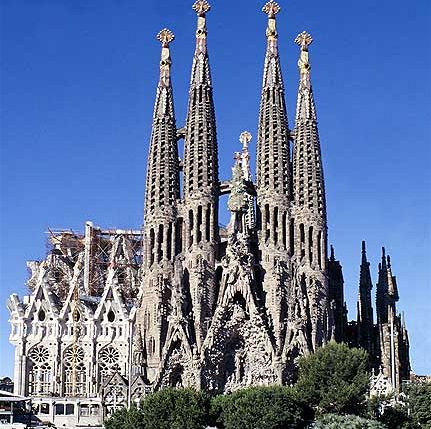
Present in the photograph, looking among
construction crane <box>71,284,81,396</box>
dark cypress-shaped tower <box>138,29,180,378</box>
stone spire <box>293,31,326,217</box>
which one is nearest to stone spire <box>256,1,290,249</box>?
stone spire <box>293,31,326,217</box>

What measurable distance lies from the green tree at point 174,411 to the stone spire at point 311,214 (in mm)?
20116

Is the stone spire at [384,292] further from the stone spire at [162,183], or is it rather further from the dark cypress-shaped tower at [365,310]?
the stone spire at [162,183]

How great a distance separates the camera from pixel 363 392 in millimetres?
68500

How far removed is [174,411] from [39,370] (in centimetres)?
3319

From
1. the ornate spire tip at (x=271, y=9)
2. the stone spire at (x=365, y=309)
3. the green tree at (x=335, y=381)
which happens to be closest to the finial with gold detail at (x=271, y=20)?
the ornate spire tip at (x=271, y=9)

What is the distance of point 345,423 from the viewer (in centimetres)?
6150

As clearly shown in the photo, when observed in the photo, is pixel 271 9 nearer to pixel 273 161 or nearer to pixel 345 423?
pixel 273 161

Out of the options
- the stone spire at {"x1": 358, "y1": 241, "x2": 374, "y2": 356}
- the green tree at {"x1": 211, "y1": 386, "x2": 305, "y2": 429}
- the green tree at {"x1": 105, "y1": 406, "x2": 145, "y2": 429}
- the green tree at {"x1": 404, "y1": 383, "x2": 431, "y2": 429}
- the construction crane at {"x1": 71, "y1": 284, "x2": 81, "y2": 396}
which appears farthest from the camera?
the construction crane at {"x1": 71, "y1": 284, "x2": 81, "y2": 396}

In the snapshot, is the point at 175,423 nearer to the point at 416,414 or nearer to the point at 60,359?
the point at 416,414

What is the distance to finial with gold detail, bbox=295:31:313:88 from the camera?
293ft

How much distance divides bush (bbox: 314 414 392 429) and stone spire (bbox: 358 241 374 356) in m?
26.3

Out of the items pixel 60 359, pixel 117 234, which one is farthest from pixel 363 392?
pixel 117 234

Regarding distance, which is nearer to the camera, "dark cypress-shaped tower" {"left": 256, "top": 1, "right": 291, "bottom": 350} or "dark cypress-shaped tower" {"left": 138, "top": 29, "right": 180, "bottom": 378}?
"dark cypress-shaped tower" {"left": 138, "top": 29, "right": 180, "bottom": 378}

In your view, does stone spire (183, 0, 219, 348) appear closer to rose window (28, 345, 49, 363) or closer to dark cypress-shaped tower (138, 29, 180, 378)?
dark cypress-shaped tower (138, 29, 180, 378)
